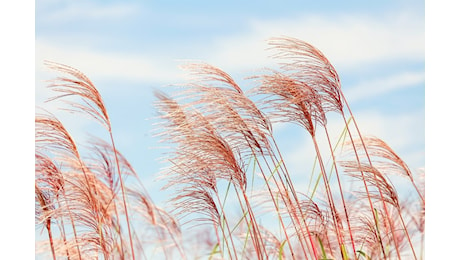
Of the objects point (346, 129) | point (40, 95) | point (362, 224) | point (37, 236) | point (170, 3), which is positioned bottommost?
point (362, 224)

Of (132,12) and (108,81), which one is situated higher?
(132,12)

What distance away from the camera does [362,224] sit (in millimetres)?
2699

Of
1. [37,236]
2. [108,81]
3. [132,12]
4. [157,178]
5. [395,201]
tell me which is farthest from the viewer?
[132,12]

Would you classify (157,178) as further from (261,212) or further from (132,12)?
(132,12)

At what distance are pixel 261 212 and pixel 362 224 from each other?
0.42m

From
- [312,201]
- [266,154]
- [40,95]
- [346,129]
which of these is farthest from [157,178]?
[40,95]

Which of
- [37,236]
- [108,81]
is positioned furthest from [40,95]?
[37,236]

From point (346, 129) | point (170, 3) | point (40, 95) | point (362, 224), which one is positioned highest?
point (170, 3)

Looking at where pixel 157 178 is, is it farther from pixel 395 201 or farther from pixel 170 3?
pixel 170 3

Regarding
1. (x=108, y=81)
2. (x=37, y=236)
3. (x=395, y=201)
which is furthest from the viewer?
(x=108, y=81)
